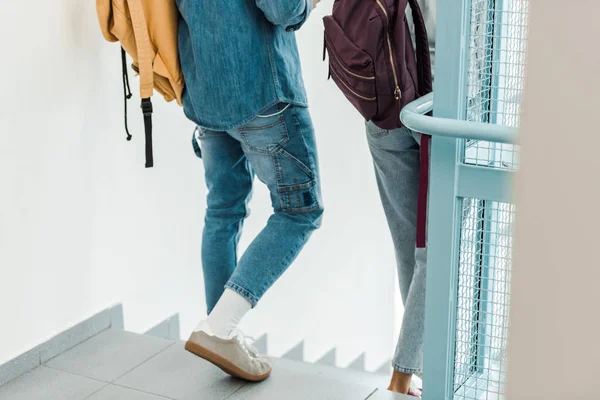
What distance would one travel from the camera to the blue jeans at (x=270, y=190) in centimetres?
201

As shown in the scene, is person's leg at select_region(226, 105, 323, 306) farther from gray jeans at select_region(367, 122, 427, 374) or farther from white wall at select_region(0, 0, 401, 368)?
white wall at select_region(0, 0, 401, 368)

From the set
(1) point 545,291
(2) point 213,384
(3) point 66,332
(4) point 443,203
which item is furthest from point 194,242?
(1) point 545,291

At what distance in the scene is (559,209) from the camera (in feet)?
1.01

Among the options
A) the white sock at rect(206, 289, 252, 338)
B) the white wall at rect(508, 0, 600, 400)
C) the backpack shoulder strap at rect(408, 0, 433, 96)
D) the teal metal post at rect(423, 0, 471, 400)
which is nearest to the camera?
the white wall at rect(508, 0, 600, 400)

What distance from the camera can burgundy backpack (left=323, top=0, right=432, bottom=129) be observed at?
179 centimetres

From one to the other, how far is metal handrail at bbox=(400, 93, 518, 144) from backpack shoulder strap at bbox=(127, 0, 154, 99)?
0.77 metres

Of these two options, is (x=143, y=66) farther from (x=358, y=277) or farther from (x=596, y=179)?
(x=358, y=277)

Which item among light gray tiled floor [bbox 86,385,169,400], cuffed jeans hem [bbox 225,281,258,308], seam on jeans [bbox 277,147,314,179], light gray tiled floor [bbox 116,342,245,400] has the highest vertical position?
seam on jeans [bbox 277,147,314,179]

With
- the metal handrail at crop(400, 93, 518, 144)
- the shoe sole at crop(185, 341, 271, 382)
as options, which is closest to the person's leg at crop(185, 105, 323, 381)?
the shoe sole at crop(185, 341, 271, 382)

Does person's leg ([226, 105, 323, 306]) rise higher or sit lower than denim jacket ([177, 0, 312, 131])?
lower

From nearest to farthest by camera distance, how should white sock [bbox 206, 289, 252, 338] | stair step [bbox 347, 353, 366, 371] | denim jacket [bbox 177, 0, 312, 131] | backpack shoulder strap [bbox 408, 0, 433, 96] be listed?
backpack shoulder strap [bbox 408, 0, 433, 96] < denim jacket [bbox 177, 0, 312, 131] < white sock [bbox 206, 289, 252, 338] < stair step [bbox 347, 353, 366, 371]

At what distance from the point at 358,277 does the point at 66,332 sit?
2.26 m

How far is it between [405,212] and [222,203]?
20.8 inches

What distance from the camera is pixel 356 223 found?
432 centimetres
